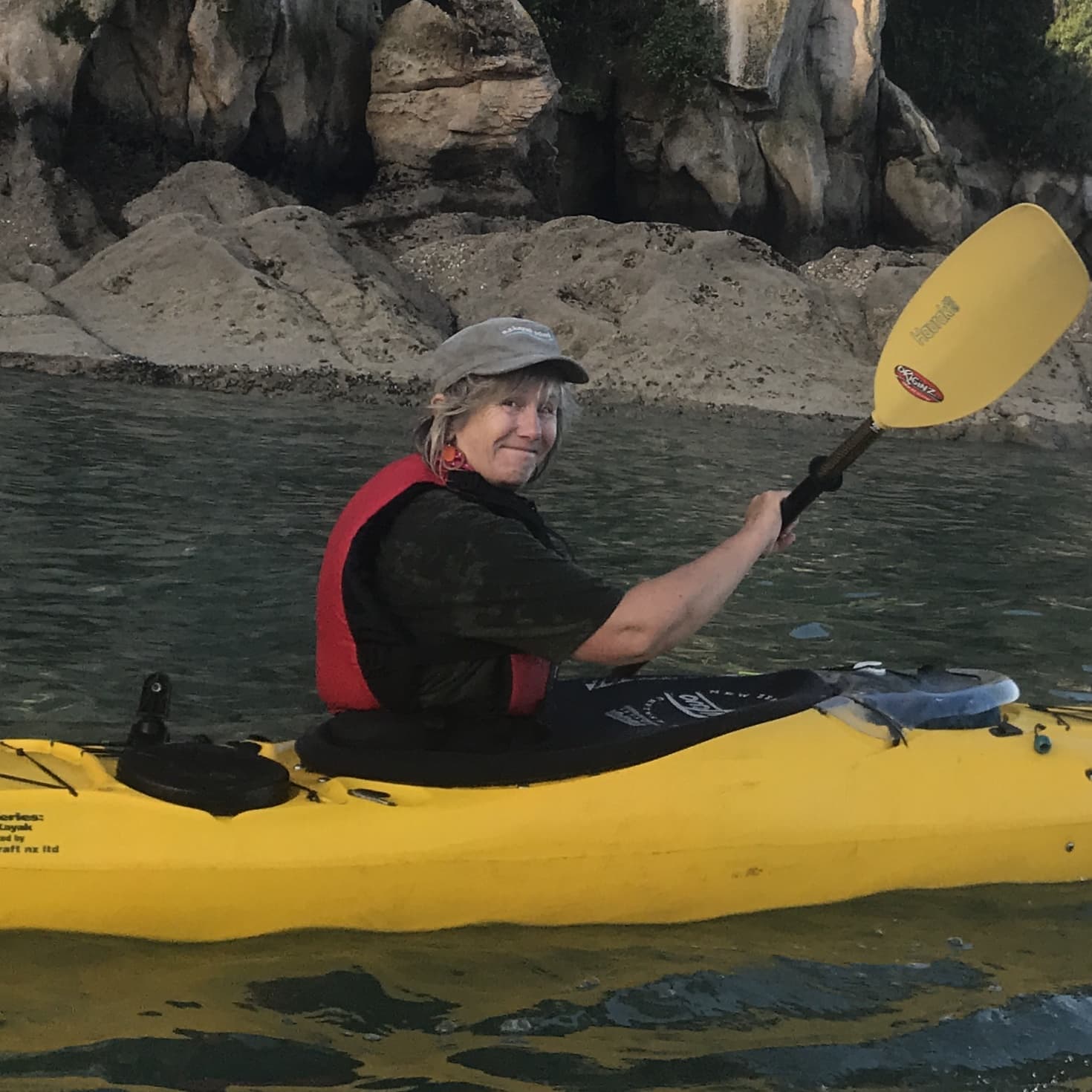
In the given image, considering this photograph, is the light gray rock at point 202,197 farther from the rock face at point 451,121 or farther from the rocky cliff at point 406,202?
the rock face at point 451,121

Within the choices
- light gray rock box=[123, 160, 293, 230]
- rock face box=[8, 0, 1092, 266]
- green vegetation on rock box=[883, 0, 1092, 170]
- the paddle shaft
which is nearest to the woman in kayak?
the paddle shaft

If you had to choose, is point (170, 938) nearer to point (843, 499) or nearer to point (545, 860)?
point (545, 860)

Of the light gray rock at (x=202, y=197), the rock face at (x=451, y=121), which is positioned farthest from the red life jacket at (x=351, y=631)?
the light gray rock at (x=202, y=197)

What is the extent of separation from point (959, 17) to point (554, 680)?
23768mm

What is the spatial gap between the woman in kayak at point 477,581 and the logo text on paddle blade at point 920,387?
4.03 feet

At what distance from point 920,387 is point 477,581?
1.86 metres

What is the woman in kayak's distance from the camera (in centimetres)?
252

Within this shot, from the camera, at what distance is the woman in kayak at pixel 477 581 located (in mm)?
2521

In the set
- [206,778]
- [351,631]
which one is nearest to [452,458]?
[351,631]

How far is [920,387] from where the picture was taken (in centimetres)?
385

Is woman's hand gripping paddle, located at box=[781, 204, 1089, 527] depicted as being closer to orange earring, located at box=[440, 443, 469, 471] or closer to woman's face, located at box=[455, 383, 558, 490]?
woman's face, located at box=[455, 383, 558, 490]

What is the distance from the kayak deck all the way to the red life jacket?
0.20 meters

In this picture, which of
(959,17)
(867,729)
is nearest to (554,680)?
(867,729)

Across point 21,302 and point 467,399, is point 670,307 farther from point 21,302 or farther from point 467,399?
point 467,399
